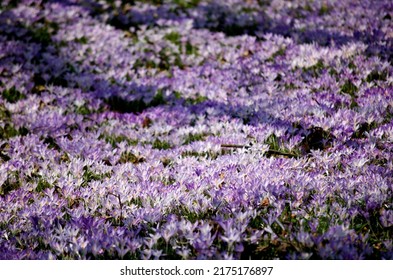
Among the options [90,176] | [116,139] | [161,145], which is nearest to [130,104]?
[116,139]

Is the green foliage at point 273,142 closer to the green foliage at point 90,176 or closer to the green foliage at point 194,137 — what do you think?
the green foliage at point 194,137

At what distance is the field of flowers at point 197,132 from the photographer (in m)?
2.64

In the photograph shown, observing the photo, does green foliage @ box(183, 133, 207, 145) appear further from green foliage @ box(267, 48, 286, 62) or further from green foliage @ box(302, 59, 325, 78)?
green foliage @ box(267, 48, 286, 62)

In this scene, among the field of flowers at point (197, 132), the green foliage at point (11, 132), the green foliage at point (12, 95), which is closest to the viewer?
the field of flowers at point (197, 132)

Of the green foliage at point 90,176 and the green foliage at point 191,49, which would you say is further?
the green foliage at point 191,49

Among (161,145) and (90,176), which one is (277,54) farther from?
(90,176)

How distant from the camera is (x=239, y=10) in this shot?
28.3 ft

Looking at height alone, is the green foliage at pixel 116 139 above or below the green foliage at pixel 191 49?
below

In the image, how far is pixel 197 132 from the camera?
4570mm

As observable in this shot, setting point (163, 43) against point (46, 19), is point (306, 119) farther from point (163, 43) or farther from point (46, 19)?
point (46, 19)

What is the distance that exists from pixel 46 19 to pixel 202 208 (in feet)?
20.5

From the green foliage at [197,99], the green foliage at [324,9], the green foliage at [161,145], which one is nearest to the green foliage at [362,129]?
the green foliage at [161,145]

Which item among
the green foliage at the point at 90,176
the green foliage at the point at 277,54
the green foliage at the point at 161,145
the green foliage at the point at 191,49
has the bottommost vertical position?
the green foliage at the point at 161,145
